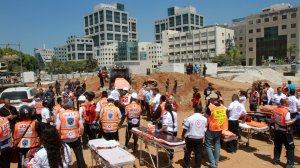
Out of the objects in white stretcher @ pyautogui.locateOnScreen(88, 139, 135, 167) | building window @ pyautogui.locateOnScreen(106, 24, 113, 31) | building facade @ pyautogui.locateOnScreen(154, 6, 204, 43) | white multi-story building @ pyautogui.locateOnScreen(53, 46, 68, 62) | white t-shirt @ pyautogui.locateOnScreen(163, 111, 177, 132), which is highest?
building facade @ pyautogui.locateOnScreen(154, 6, 204, 43)

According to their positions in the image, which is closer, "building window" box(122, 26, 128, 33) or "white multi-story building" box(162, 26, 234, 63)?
"white multi-story building" box(162, 26, 234, 63)

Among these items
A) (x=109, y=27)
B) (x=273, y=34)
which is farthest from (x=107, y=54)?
(x=273, y=34)

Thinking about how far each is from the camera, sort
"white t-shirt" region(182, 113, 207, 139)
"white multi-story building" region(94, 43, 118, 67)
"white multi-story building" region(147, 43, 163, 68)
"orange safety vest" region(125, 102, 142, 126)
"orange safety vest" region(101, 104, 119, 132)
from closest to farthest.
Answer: "white t-shirt" region(182, 113, 207, 139) < "orange safety vest" region(101, 104, 119, 132) < "orange safety vest" region(125, 102, 142, 126) < "white multi-story building" region(147, 43, 163, 68) < "white multi-story building" region(94, 43, 118, 67)

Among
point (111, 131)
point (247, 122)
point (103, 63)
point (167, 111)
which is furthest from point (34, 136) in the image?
point (103, 63)

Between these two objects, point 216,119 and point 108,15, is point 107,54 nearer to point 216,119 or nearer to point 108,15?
point 108,15

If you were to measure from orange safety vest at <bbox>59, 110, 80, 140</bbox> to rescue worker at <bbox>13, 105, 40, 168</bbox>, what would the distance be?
0.68m

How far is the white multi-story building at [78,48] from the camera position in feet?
505

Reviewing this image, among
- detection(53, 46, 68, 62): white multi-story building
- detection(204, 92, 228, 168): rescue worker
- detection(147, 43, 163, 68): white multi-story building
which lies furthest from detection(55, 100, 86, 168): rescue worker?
detection(53, 46, 68, 62): white multi-story building

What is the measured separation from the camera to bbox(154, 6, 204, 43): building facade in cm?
17200

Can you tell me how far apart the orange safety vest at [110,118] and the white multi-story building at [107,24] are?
164073 mm

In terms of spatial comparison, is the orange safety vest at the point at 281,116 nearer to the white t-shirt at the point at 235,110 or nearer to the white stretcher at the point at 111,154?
the white t-shirt at the point at 235,110

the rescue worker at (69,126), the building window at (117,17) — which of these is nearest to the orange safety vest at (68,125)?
the rescue worker at (69,126)

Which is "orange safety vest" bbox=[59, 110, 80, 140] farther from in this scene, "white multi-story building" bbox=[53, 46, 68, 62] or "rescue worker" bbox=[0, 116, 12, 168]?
"white multi-story building" bbox=[53, 46, 68, 62]

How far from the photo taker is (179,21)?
17362 centimetres
